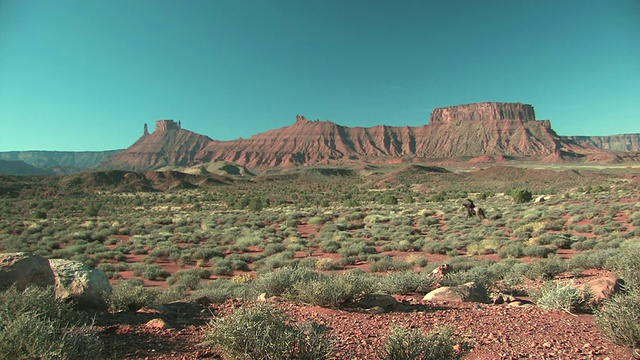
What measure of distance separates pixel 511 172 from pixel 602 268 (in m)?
79.4

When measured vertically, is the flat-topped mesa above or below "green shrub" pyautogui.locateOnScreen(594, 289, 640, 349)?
above

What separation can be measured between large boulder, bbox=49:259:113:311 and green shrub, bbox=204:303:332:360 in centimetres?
313

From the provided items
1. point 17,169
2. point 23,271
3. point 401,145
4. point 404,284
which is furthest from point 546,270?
point 17,169

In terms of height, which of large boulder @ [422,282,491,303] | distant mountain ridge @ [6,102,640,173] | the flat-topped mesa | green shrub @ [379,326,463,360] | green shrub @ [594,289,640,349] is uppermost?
the flat-topped mesa

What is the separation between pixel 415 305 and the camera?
664 centimetres

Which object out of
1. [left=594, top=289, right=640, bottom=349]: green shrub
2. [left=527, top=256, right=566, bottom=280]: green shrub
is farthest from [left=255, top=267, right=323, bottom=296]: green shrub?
[left=527, top=256, right=566, bottom=280]: green shrub

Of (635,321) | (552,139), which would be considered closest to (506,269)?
(635,321)

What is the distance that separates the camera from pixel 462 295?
7094mm

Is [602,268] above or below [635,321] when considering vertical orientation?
below

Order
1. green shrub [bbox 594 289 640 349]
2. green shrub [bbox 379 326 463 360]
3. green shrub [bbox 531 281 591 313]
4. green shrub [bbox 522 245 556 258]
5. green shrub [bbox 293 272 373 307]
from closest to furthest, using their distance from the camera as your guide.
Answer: green shrub [bbox 379 326 463 360] → green shrub [bbox 594 289 640 349] → green shrub [bbox 531 281 591 313] → green shrub [bbox 293 272 373 307] → green shrub [bbox 522 245 556 258]

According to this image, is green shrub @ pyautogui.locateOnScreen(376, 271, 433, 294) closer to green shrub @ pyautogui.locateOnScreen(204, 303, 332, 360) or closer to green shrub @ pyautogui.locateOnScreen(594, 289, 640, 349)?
green shrub @ pyautogui.locateOnScreen(594, 289, 640, 349)

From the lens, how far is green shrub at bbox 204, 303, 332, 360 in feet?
10.7

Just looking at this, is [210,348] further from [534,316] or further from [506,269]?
[506,269]

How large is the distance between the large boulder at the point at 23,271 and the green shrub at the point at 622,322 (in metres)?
7.76
